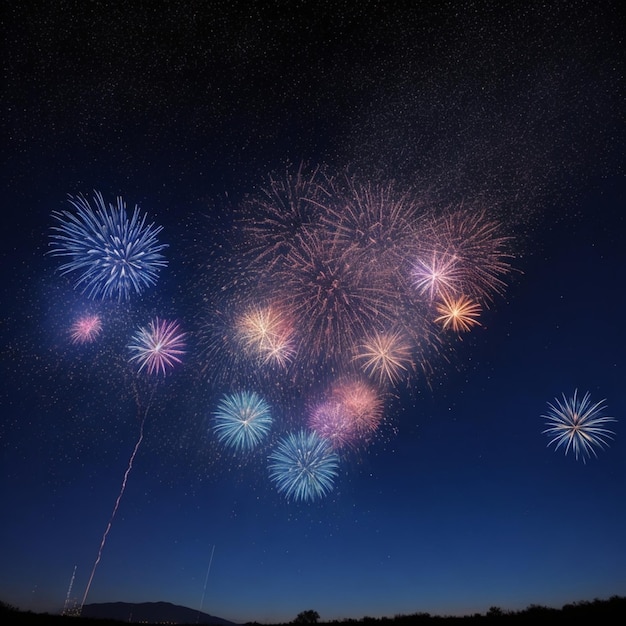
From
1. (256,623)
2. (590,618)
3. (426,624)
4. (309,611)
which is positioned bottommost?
(309,611)

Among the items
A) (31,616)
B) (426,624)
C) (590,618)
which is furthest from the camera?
(31,616)

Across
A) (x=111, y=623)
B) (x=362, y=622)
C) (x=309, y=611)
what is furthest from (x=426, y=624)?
(x=309, y=611)

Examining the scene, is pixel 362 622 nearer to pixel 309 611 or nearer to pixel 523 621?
pixel 523 621

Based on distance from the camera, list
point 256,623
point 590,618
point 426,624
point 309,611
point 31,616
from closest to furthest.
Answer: point 590,618 < point 426,624 < point 31,616 < point 256,623 < point 309,611

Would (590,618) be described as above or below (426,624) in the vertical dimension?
above

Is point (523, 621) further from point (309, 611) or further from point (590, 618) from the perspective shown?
point (309, 611)

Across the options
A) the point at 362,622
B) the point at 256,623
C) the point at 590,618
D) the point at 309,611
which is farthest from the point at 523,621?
the point at 309,611

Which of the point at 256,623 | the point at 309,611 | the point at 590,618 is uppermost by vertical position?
the point at 590,618

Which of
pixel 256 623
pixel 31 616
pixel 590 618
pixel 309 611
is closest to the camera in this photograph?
pixel 590 618

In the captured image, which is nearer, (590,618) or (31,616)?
(590,618)
